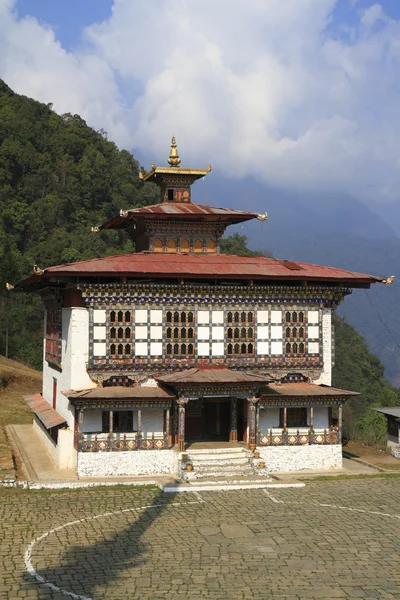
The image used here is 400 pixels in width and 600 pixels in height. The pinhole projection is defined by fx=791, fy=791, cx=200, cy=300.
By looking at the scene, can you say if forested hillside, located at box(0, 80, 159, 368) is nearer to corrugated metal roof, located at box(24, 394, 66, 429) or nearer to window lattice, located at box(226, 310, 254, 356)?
corrugated metal roof, located at box(24, 394, 66, 429)

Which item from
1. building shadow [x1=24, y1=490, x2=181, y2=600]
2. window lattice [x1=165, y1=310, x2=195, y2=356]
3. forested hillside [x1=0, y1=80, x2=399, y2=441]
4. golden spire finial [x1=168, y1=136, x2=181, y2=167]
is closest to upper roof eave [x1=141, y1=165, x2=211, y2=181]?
golden spire finial [x1=168, y1=136, x2=181, y2=167]

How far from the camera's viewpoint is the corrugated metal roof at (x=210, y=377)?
2468cm

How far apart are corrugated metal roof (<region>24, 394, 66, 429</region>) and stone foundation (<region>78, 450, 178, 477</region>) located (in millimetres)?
2511

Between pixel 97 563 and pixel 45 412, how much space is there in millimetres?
14738

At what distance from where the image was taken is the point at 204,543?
17.2 meters

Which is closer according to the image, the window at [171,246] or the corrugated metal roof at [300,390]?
the corrugated metal roof at [300,390]

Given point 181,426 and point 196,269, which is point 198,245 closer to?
point 196,269

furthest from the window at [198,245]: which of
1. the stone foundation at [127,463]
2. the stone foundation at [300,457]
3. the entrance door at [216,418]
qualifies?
the stone foundation at [127,463]

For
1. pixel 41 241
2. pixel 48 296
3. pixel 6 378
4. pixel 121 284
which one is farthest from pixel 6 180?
pixel 121 284

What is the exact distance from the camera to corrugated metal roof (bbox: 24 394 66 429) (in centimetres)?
2717

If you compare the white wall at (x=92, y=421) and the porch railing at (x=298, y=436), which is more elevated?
the white wall at (x=92, y=421)

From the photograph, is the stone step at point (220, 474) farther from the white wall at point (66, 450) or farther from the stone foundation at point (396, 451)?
the stone foundation at point (396, 451)

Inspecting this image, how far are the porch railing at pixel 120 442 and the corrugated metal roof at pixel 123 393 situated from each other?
Answer: 1.30 metres

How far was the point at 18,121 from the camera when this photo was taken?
3243 inches
